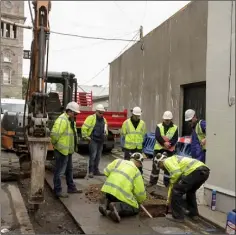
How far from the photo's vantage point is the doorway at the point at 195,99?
9715mm

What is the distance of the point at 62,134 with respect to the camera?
19.9ft

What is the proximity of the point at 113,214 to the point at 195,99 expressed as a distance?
6046 mm

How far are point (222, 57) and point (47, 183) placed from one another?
462cm

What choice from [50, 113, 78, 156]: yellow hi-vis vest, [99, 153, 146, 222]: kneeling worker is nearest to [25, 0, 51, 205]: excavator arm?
[50, 113, 78, 156]: yellow hi-vis vest

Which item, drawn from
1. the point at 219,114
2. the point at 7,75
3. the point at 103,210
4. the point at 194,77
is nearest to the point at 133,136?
the point at 103,210

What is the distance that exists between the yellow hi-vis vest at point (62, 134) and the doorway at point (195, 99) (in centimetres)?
454

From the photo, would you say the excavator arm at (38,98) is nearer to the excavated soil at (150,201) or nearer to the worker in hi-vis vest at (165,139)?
the excavated soil at (150,201)

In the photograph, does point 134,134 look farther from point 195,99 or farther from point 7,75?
point 7,75

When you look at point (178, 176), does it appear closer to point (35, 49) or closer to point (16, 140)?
point (35, 49)

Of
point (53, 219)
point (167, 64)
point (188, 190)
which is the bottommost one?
point (53, 219)

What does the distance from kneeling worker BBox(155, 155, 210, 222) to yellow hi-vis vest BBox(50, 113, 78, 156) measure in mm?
1695

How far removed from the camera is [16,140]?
8.78 metres

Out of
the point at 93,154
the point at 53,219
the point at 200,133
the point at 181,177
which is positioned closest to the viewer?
the point at 181,177

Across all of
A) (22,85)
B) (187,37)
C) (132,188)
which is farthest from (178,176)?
(22,85)
